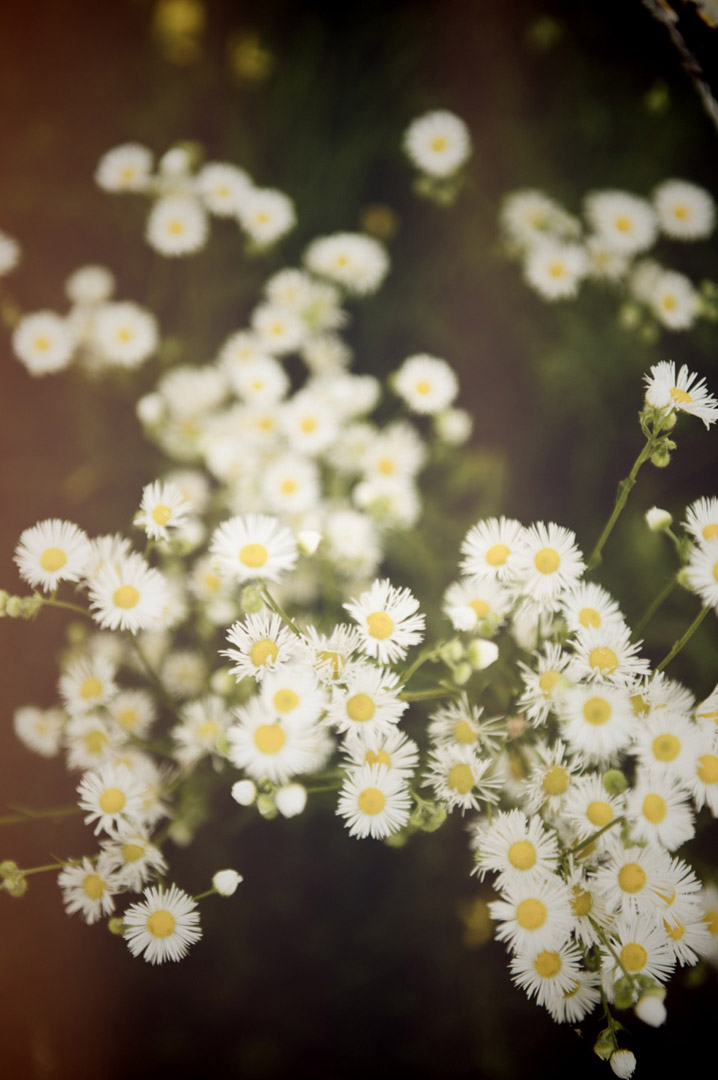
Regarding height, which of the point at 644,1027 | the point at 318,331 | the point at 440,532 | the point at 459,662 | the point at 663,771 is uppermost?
the point at 318,331

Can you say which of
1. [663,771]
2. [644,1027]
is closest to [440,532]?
[663,771]

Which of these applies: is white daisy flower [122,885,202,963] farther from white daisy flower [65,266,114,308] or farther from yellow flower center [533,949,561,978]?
white daisy flower [65,266,114,308]

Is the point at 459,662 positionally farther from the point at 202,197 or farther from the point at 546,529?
the point at 202,197

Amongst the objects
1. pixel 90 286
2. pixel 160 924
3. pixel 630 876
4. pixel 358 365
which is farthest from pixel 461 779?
Answer: pixel 90 286

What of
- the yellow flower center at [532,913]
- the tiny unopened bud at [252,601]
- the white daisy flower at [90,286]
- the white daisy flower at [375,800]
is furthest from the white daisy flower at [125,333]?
the yellow flower center at [532,913]

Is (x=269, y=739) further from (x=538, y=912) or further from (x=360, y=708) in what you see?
(x=538, y=912)

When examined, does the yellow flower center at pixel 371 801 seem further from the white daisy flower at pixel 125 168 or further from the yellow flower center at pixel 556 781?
the white daisy flower at pixel 125 168
